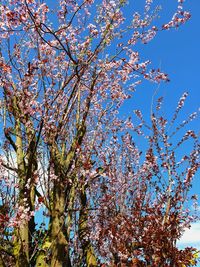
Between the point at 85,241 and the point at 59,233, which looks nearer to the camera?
the point at 59,233

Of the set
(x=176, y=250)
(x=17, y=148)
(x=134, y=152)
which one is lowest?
(x=176, y=250)

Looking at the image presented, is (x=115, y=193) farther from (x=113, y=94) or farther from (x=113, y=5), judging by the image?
(x=113, y=5)

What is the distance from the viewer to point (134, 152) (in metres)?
15.5

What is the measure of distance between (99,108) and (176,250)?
5.37 metres

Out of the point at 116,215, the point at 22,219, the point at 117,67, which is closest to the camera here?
the point at 22,219

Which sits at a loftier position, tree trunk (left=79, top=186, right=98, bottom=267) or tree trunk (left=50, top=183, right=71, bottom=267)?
tree trunk (left=79, top=186, right=98, bottom=267)

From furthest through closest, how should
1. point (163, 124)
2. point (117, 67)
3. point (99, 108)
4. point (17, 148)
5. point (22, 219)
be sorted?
A: point (99, 108) < point (163, 124) < point (117, 67) < point (17, 148) < point (22, 219)

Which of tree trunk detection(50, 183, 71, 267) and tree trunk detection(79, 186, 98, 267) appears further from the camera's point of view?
tree trunk detection(79, 186, 98, 267)

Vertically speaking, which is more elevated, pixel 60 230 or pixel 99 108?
pixel 99 108

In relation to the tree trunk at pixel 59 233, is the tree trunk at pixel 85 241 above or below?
above

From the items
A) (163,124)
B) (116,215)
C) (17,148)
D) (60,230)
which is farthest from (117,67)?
(116,215)

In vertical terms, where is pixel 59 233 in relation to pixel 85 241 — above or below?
below

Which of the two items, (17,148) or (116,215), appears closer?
(17,148)

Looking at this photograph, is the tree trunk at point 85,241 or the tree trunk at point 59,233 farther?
the tree trunk at point 85,241
